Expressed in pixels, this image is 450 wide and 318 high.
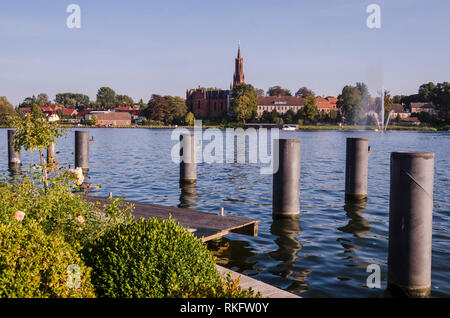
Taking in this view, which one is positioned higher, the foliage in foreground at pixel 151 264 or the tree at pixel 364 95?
the tree at pixel 364 95

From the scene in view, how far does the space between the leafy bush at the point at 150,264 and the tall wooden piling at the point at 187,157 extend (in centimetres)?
1273

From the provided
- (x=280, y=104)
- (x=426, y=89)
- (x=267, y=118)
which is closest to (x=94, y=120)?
(x=267, y=118)

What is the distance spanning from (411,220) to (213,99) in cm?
17705

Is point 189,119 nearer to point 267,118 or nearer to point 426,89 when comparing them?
point 267,118

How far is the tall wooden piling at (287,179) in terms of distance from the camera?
1128 centimetres

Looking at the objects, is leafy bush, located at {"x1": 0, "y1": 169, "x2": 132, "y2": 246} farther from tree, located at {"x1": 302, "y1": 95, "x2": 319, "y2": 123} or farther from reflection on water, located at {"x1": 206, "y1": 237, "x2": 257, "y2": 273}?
tree, located at {"x1": 302, "y1": 95, "x2": 319, "y2": 123}

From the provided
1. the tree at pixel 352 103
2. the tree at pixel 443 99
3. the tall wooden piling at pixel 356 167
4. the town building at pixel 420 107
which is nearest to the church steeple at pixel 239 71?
the tree at pixel 352 103

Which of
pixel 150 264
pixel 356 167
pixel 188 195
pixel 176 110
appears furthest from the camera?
pixel 176 110

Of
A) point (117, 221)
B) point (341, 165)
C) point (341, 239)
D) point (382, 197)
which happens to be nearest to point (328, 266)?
point (341, 239)

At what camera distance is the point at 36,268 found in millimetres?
3980

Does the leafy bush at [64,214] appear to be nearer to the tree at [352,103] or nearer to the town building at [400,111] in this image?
the tree at [352,103]

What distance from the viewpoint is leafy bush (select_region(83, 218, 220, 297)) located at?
4.45 m

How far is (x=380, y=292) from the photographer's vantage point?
24.1 feet

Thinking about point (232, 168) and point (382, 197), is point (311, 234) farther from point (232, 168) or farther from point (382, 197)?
point (232, 168)
